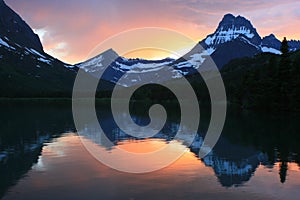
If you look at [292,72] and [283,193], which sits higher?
[292,72]

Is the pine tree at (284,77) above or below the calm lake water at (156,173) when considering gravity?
above

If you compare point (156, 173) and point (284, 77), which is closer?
point (156, 173)

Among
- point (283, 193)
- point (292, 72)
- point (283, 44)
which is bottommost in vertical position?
point (283, 193)

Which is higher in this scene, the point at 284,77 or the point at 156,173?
the point at 284,77

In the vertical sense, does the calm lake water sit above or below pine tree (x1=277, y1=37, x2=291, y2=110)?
below

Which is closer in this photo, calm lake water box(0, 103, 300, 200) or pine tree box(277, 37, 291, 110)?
calm lake water box(0, 103, 300, 200)

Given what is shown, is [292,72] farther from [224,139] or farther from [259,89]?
[224,139]

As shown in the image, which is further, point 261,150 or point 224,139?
point 224,139

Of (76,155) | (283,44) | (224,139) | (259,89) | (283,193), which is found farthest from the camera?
(259,89)

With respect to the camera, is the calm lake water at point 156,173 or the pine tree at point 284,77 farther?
the pine tree at point 284,77

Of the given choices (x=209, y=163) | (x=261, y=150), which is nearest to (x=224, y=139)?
(x=261, y=150)

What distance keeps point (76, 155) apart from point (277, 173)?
49.9ft

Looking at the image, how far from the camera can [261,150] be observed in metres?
30.2

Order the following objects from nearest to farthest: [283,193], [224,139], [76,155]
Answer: [283,193]
[76,155]
[224,139]
